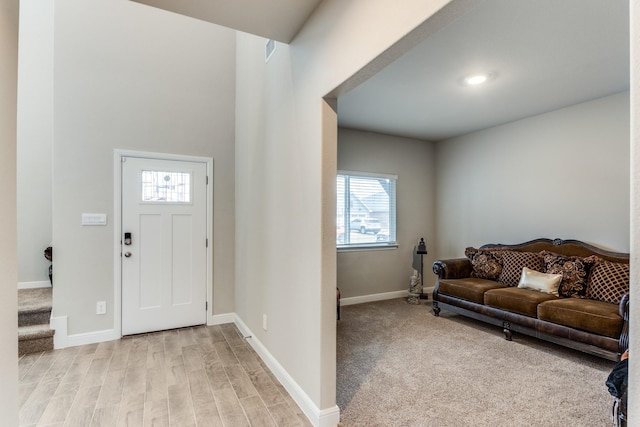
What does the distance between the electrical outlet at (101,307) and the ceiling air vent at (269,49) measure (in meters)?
3.02

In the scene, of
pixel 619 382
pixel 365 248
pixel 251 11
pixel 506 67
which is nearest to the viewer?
pixel 619 382

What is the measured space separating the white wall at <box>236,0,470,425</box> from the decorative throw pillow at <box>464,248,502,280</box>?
9.72 feet

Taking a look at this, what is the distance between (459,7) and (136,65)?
11.7 ft

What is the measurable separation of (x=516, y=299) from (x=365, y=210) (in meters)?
2.34

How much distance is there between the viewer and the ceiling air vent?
8.93 ft

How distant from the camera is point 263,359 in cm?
280

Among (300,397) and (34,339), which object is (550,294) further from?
(34,339)

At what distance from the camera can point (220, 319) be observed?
3801mm

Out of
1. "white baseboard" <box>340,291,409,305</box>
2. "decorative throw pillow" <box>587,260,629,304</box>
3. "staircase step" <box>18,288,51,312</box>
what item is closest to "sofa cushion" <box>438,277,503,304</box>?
"decorative throw pillow" <box>587,260,629,304</box>

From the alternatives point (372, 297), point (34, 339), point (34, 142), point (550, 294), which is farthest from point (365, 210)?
point (34, 142)

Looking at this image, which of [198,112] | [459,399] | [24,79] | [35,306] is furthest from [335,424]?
[24,79]

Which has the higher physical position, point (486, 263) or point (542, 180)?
point (542, 180)

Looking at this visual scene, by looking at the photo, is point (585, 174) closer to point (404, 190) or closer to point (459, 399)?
point (404, 190)

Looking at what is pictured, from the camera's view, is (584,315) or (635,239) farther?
(584,315)
